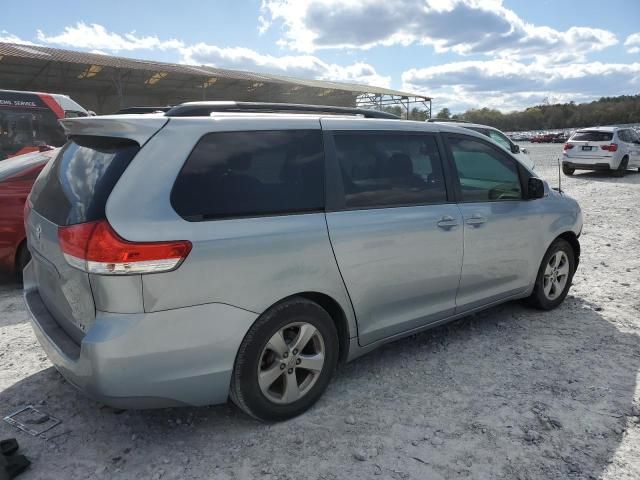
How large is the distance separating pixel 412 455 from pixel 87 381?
1656mm

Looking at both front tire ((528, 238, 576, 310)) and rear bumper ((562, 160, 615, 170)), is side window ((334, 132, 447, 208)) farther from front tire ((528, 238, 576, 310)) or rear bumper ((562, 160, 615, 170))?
rear bumper ((562, 160, 615, 170))

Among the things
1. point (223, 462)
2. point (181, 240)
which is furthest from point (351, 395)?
point (181, 240)

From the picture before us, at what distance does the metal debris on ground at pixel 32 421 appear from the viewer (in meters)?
2.77

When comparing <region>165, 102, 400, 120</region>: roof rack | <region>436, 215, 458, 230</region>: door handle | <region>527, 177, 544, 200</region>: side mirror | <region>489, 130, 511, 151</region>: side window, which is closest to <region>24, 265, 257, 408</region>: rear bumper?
<region>165, 102, 400, 120</region>: roof rack

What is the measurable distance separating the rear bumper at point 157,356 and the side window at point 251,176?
51cm

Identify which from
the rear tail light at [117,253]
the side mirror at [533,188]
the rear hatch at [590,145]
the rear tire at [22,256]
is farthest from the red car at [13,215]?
the rear hatch at [590,145]

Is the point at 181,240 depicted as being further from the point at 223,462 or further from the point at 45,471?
the point at 45,471

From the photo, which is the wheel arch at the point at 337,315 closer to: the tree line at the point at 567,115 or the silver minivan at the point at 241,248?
the silver minivan at the point at 241,248

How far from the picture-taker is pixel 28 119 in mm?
10180

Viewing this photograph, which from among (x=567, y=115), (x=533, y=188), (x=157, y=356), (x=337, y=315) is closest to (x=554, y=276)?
(x=533, y=188)

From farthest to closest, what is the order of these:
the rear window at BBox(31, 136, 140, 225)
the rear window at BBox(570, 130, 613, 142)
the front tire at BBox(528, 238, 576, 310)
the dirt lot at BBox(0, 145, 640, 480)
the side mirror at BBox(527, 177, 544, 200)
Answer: the rear window at BBox(570, 130, 613, 142) < the front tire at BBox(528, 238, 576, 310) < the side mirror at BBox(527, 177, 544, 200) < the dirt lot at BBox(0, 145, 640, 480) < the rear window at BBox(31, 136, 140, 225)

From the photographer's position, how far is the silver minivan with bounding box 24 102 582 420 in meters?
2.30

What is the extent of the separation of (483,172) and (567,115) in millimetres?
109723

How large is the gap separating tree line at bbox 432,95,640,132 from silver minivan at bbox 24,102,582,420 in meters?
89.3
